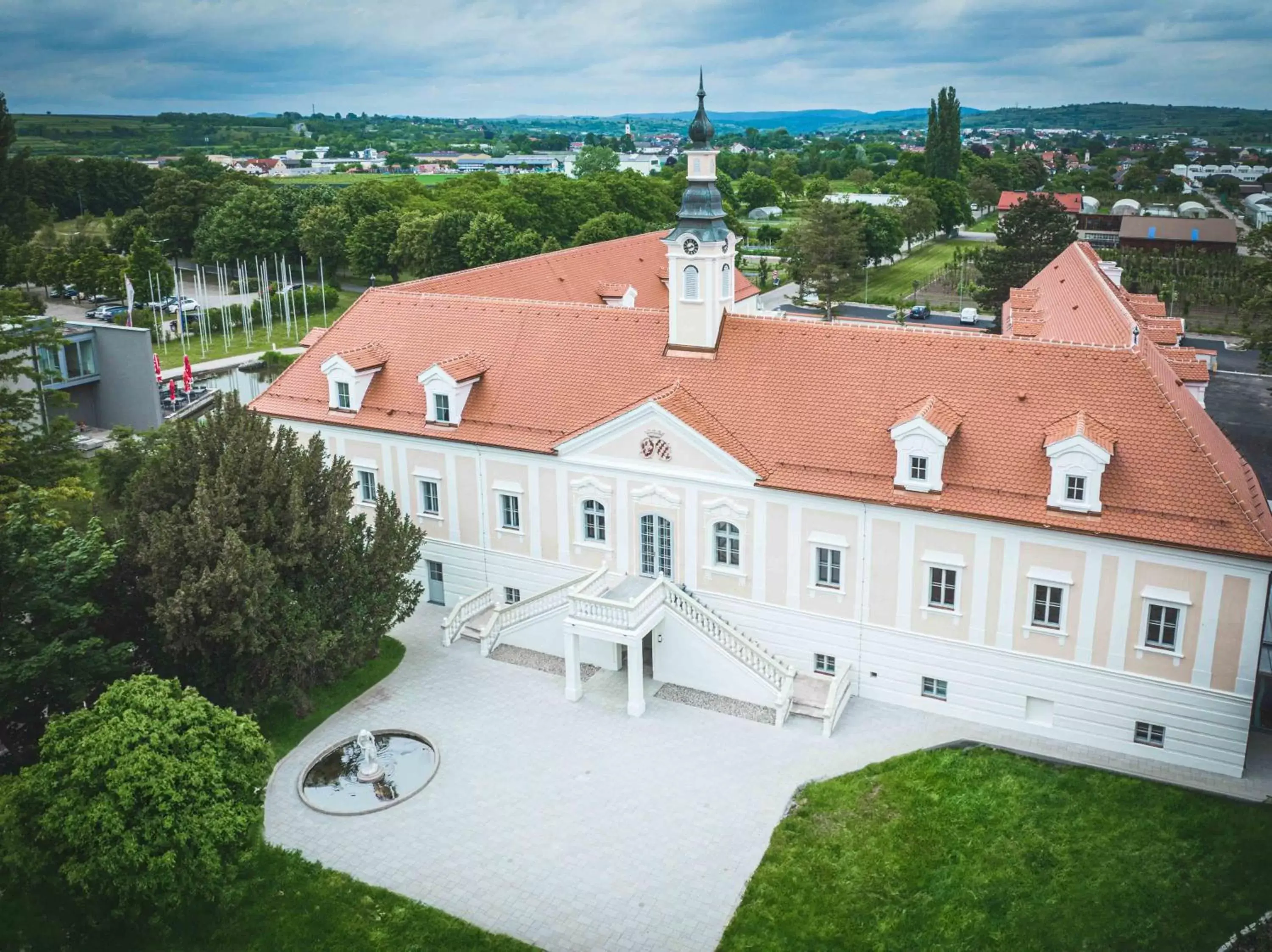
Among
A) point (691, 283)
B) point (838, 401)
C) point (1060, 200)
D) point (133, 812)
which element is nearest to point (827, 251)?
point (691, 283)

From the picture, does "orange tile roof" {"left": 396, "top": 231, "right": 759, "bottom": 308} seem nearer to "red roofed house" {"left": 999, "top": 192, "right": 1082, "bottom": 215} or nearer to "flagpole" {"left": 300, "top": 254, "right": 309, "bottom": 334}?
"flagpole" {"left": 300, "top": 254, "right": 309, "bottom": 334}

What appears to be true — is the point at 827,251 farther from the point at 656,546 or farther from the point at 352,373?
the point at 656,546

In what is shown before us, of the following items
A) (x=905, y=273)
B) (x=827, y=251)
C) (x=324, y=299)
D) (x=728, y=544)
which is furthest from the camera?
(x=905, y=273)

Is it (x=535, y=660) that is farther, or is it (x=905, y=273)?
(x=905, y=273)

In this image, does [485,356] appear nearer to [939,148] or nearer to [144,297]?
[144,297]

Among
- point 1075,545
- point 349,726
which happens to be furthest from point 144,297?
point 1075,545
